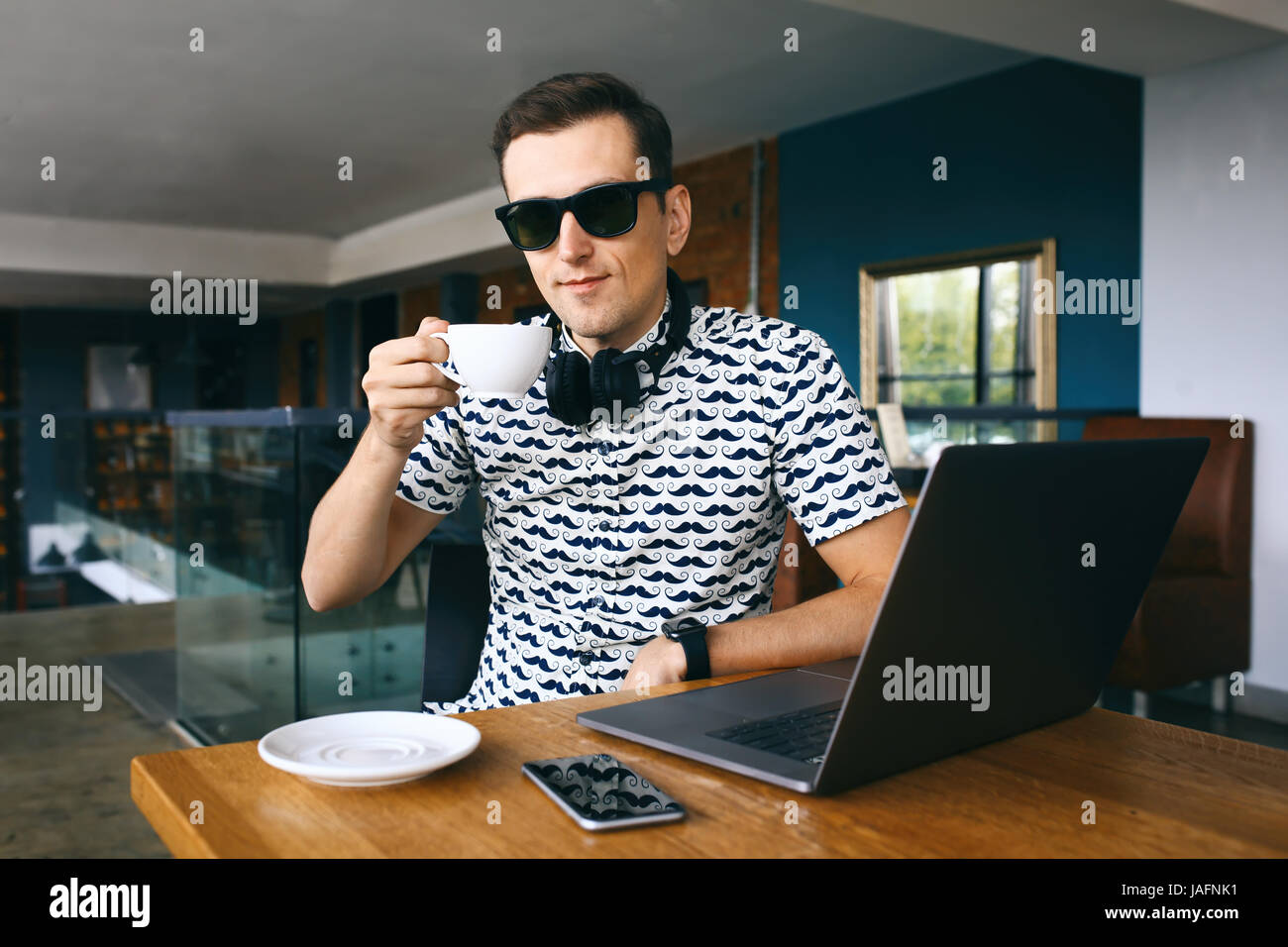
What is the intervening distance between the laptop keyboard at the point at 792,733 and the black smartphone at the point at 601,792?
4.3 inches

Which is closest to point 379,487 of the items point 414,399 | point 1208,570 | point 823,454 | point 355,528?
point 355,528

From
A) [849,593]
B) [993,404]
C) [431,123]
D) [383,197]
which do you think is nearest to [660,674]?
[849,593]

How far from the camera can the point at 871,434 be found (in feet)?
4.34

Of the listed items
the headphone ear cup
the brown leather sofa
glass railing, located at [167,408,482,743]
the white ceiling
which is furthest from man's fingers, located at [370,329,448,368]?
the brown leather sofa

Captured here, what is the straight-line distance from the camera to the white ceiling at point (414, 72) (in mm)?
3805

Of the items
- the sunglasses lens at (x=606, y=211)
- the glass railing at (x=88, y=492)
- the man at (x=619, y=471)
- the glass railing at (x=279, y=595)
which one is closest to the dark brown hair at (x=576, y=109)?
the man at (x=619, y=471)

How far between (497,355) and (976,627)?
0.52 metres

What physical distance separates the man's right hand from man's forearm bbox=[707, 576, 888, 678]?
0.39 meters

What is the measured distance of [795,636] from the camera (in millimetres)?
1159

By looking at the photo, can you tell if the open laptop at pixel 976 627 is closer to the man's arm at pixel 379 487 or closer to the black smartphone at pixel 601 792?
the black smartphone at pixel 601 792

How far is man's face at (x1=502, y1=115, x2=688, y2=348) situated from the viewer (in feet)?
4.14

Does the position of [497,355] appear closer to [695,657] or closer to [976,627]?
[695,657]

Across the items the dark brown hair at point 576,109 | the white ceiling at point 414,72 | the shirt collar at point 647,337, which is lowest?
the shirt collar at point 647,337

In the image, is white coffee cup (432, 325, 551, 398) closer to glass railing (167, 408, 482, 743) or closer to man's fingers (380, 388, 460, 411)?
man's fingers (380, 388, 460, 411)
